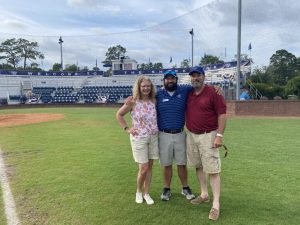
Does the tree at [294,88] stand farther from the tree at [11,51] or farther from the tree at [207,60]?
the tree at [11,51]

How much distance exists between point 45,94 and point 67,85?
475 centimetres

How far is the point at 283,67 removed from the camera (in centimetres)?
6688

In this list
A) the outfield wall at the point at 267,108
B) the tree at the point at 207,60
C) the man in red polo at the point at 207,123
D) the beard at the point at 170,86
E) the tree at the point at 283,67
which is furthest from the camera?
the tree at the point at 283,67

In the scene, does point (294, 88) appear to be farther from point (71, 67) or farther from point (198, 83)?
point (71, 67)

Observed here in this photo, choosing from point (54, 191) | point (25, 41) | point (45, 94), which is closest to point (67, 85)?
point (45, 94)

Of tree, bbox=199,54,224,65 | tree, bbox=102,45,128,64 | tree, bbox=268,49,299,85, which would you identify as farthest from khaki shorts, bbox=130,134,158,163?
tree, bbox=102,45,128,64

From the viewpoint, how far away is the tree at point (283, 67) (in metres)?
63.7

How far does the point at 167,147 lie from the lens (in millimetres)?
4844

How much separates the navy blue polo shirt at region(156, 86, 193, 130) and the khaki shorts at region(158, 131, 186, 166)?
0.12 metres

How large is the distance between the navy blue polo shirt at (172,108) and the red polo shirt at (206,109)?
16cm

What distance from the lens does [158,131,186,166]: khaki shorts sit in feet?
15.8

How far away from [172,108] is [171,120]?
17 cm

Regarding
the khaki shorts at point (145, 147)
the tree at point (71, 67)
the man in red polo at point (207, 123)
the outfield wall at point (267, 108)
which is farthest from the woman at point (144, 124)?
the tree at point (71, 67)

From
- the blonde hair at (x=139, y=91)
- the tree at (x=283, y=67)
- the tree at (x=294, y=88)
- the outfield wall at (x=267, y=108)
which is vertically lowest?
the outfield wall at (x=267, y=108)
